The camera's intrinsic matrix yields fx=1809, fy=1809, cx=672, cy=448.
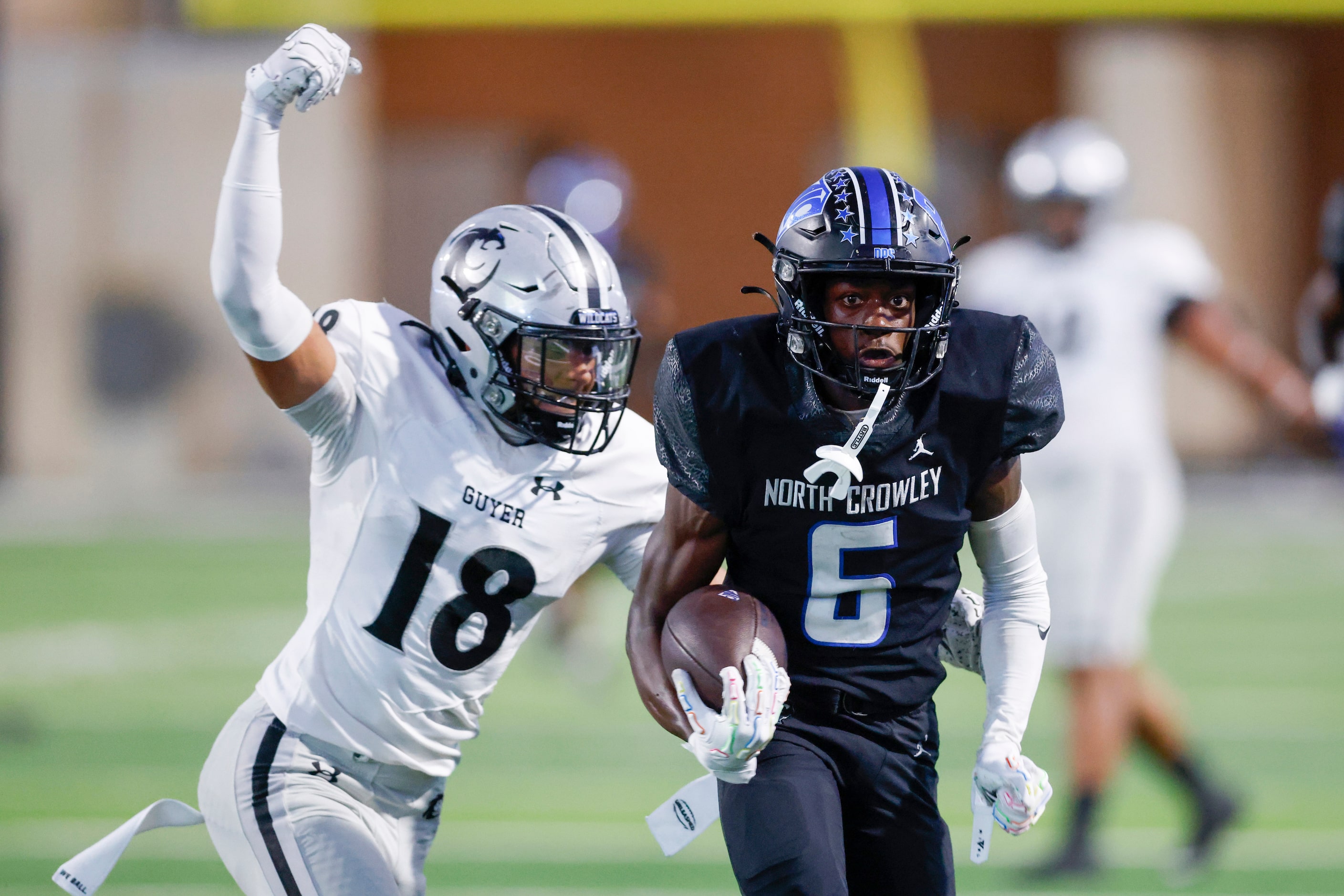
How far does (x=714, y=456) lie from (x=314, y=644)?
782 mm

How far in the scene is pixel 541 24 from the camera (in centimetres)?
1537

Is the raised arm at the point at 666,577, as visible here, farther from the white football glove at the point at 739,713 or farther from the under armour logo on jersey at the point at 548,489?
the under armour logo on jersey at the point at 548,489

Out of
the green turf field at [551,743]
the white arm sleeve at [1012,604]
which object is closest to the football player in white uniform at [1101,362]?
the green turf field at [551,743]

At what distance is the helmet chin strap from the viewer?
258 cm

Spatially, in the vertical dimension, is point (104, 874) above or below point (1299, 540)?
above

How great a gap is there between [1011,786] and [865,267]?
79 cm

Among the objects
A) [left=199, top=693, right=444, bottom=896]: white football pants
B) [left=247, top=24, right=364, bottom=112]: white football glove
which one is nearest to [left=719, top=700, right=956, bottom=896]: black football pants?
[left=199, top=693, right=444, bottom=896]: white football pants

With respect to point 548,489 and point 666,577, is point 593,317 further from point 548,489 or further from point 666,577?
point 666,577

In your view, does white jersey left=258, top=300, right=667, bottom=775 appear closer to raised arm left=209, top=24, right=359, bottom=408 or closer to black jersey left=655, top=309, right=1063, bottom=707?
raised arm left=209, top=24, right=359, bottom=408

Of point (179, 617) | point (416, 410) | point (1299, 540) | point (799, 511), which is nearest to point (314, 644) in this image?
point (416, 410)

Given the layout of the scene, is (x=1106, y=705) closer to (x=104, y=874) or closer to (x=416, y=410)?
(x=416, y=410)

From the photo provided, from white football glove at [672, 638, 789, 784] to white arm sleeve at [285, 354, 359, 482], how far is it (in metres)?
0.77

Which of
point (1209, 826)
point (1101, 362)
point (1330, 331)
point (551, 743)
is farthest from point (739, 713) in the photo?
point (551, 743)

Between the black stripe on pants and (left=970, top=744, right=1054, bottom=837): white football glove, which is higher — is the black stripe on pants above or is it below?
below
